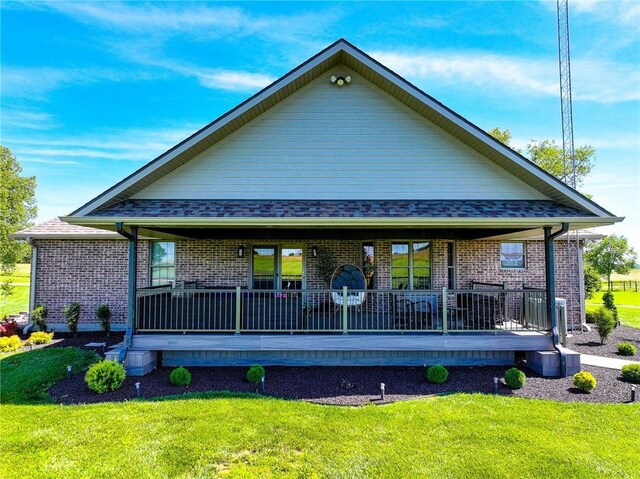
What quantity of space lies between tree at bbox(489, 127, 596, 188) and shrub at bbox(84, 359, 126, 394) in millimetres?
26846

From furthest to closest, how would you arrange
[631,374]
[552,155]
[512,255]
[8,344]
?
[552,155] < [512,255] < [8,344] < [631,374]

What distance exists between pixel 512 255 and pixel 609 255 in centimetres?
3646

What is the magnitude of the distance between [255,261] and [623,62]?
1461 cm

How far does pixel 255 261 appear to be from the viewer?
11.9m

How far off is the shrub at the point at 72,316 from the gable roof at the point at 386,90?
5.68m

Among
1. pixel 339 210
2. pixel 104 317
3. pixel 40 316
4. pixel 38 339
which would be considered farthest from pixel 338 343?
pixel 40 316

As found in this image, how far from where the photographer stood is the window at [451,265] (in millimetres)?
11969

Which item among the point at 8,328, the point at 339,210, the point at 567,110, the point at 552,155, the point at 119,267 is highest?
the point at 552,155

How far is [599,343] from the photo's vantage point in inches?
436

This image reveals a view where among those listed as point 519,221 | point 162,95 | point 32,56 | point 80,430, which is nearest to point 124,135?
point 162,95

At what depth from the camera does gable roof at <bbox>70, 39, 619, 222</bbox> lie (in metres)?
8.53

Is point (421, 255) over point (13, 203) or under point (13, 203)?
under

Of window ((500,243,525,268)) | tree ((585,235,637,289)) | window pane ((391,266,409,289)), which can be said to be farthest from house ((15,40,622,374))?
tree ((585,235,637,289))

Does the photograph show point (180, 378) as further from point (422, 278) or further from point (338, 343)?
point (422, 278)
